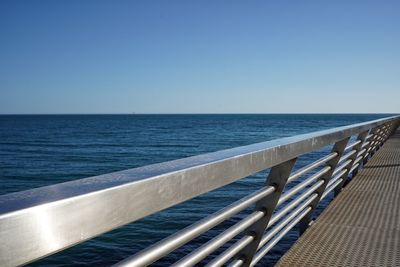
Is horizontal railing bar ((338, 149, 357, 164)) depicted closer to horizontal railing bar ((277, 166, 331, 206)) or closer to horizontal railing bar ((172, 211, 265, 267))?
horizontal railing bar ((277, 166, 331, 206))

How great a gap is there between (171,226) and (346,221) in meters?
5.81

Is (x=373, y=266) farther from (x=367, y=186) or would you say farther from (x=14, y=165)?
(x=14, y=165)

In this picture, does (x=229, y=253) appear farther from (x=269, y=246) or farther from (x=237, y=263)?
(x=269, y=246)

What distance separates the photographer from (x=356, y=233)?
331 cm

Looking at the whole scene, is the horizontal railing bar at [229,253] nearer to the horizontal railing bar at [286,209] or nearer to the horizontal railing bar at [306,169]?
the horizontal railing bar at [286,209]

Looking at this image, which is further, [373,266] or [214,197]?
[214,197]

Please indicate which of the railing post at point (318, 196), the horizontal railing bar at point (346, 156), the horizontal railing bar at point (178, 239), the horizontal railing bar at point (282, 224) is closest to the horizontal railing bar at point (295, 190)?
the railing post at point (318, 196)

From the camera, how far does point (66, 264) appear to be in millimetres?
7125

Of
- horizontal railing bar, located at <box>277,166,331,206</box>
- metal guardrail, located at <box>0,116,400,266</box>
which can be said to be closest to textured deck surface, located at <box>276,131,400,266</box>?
horizontal railing bar, located at <box>277,166,331,206</box>

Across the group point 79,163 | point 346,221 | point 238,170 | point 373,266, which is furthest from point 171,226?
point 79,163

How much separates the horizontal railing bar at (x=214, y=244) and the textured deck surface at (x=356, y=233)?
728mm

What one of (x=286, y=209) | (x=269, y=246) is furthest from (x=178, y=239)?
(x=286, y=209)

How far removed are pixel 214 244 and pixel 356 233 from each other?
210 cm

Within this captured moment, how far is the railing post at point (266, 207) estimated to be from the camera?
7.43 ft
